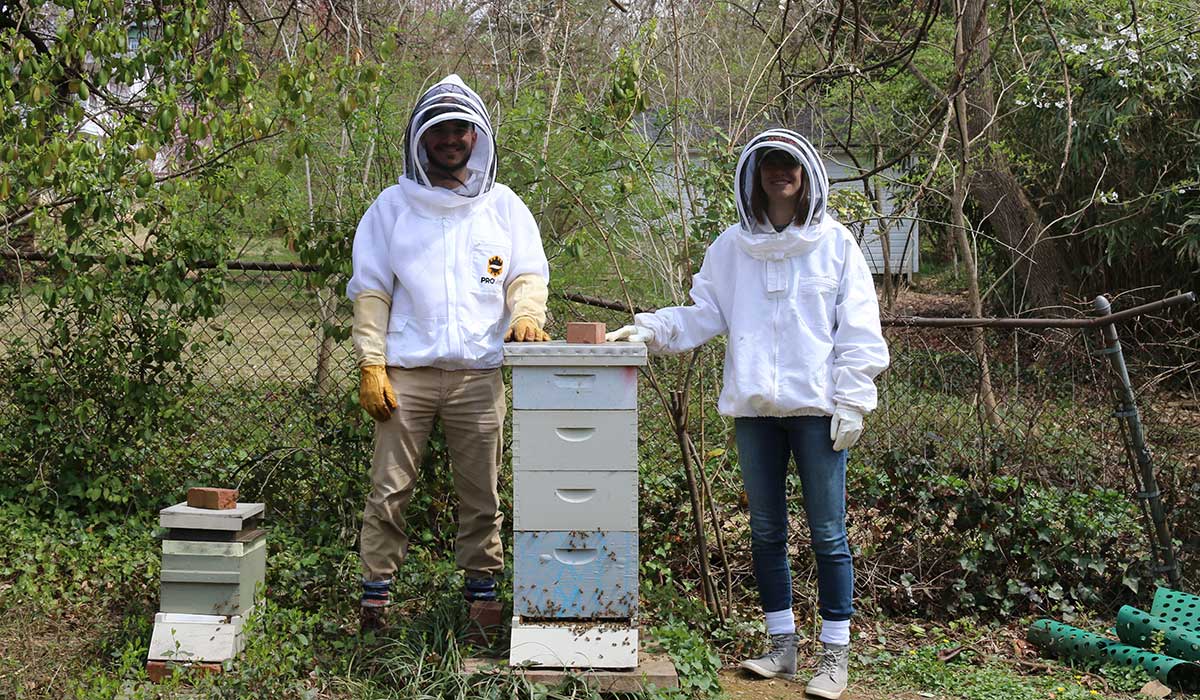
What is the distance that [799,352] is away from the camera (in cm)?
341

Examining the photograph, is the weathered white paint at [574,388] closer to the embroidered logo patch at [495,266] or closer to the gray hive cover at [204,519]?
the embroidered logo patch at [495,266]

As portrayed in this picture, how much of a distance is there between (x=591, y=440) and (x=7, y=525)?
280 cm

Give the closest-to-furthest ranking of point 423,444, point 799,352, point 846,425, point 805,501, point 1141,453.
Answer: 1. point 846,425
2. point 799,352
3. point 805,501
4. point 423,444
5. point 1141,453

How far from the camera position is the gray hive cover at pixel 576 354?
10.9ft

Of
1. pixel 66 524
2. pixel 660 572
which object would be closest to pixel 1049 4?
pixel 660 572

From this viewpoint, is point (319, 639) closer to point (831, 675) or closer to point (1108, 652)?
point (831, 675)

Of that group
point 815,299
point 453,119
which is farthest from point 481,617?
point 453,119

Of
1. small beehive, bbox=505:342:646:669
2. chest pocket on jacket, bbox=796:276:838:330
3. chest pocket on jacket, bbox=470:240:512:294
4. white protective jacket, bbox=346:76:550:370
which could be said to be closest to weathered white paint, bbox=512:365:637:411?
small beehive, bbox=505:342:646:669

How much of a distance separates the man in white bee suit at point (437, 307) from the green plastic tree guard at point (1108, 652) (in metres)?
2.06

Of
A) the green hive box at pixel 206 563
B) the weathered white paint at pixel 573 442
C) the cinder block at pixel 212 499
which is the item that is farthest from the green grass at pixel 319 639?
the weathered white paint at pixel 573 442

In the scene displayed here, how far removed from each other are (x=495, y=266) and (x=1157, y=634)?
104 inches

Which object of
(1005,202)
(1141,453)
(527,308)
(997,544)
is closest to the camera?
(527,308)

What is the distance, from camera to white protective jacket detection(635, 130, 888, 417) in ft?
11.1

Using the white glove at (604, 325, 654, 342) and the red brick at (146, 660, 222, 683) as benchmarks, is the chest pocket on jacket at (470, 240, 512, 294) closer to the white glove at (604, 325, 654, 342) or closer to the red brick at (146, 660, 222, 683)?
the white glove at (604, 325, 654, 342)
